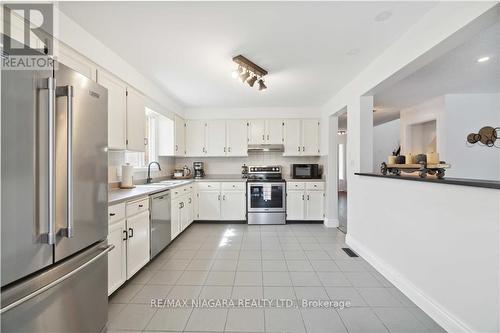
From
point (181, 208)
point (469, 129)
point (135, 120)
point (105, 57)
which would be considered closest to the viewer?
point (105, 57)

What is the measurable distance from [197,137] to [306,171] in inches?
97.7

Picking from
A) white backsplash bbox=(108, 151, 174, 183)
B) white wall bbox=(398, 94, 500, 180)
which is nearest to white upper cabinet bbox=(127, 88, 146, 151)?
white backsplash bbox=(108, 151, 174, 183)

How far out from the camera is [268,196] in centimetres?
424

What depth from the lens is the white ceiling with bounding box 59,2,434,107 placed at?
1.64 meters

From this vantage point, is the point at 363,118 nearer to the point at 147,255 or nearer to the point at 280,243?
the point at 280,243

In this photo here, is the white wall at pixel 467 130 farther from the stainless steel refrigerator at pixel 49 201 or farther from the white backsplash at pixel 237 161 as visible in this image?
the stainless steel refrigerator at pixel 49 201

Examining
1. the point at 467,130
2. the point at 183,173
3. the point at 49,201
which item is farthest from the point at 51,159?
the point at 467,130

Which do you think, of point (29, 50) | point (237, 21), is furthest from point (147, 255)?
point (237, 21)

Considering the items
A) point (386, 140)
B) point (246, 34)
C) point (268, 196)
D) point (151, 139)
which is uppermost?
point (246, 34)

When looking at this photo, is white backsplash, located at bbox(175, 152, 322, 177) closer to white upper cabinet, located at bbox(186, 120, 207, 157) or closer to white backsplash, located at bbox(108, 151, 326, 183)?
white backsplash, located at bbox(108, 151, 326, 183)

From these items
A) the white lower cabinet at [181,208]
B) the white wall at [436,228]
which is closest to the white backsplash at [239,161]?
the white lower cabinet at [181,208]

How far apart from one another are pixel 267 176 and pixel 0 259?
3956mm

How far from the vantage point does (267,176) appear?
4.55 metres

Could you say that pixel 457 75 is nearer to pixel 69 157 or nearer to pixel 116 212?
pixel 69 157
